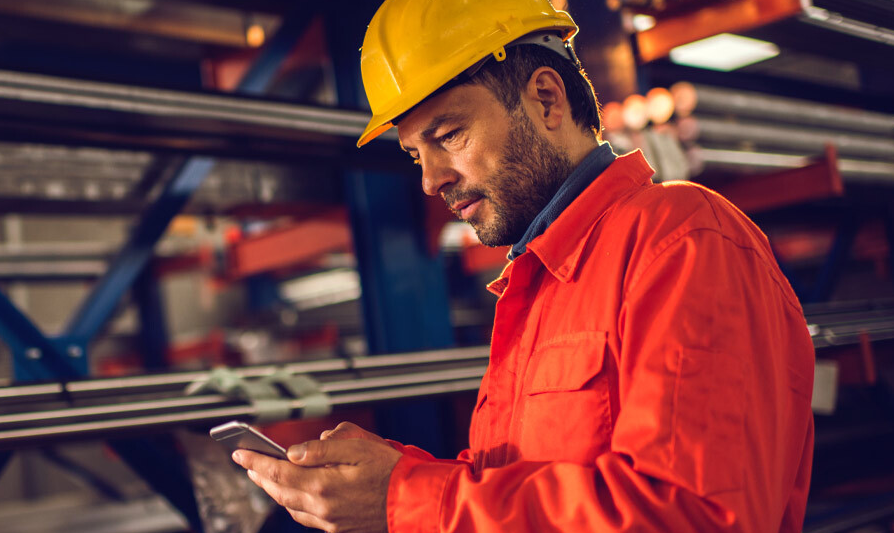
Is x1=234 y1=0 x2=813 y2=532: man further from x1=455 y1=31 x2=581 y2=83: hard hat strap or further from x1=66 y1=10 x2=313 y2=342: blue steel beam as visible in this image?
x1=66 y1=10 x2=313 y2=342: blue steel beam

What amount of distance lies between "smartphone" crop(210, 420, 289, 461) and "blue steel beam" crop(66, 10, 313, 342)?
1575 mm

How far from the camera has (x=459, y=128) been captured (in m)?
1.14

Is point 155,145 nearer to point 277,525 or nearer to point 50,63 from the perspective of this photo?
point 277,525

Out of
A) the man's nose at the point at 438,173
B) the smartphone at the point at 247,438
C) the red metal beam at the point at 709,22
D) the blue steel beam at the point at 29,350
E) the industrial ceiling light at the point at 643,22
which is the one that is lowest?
the smartphone at the point at 247,438

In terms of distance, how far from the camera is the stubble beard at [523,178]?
1135 mm

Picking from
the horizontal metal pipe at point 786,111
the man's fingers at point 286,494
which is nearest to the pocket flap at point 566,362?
the man's fingers at point 286,494

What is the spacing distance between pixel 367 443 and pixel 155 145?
1.02 meters

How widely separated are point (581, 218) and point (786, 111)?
8.57ft

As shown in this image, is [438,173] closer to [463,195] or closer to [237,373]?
[463,195]

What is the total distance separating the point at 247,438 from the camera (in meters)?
0.96

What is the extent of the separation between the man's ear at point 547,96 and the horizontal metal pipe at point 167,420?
81 cm

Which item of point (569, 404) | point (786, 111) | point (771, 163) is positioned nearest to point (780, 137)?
point (771, 163)

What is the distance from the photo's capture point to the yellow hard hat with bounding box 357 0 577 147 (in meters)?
1.13

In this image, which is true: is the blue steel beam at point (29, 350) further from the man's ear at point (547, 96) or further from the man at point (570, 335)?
the man's ear at point (547, 96)
